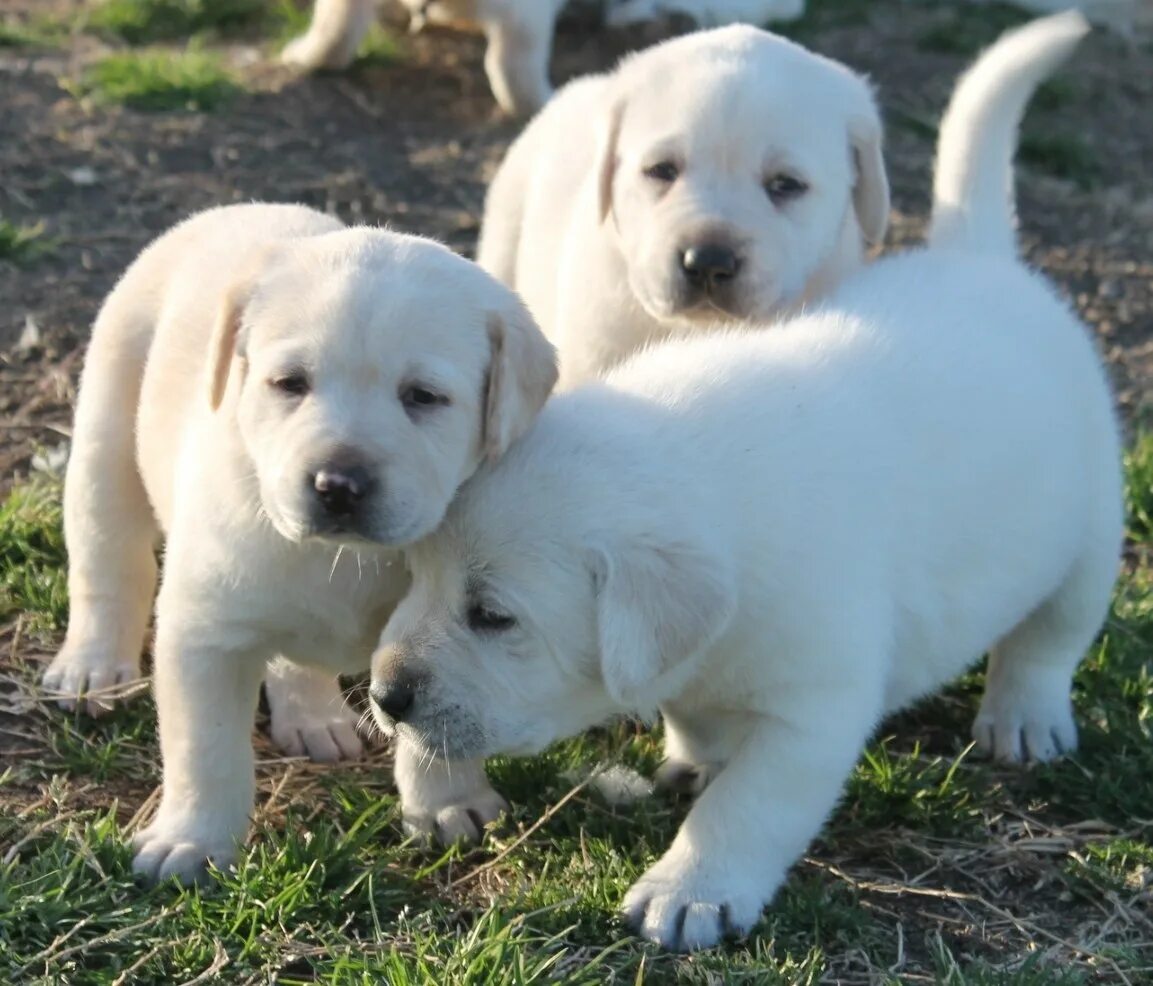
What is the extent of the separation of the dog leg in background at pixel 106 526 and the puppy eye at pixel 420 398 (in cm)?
142

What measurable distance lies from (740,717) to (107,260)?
4335mm

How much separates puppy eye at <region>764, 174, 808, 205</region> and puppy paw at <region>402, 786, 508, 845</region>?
1805 millimetres

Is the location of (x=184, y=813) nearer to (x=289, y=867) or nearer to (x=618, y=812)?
(x=289, y=867)

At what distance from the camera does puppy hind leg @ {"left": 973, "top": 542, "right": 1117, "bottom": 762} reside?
4750 millimetres

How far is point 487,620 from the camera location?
11.7 ft

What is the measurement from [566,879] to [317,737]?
93 cm

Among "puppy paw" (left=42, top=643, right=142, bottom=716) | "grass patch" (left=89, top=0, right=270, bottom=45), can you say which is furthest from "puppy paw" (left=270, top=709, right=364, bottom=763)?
"grass patch" (left=89, top=0, right=270, bottom=45)

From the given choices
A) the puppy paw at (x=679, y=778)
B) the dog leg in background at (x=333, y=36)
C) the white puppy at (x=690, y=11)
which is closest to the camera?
the puppy paw at (x=679, y=778)

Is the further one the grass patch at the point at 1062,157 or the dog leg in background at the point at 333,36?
the dog leg in background at the point at 333,36

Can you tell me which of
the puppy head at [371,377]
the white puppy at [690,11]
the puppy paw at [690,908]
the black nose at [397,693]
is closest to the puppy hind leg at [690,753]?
the puppy paw at [690,908]

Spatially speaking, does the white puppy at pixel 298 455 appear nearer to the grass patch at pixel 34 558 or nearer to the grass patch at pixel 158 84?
the grass patch at pixel 34 558

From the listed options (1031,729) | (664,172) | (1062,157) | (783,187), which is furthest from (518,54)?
(1031,729)

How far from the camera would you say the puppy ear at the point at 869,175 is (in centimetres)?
503

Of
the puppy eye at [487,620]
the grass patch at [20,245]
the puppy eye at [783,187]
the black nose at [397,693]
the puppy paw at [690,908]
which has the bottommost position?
the grass patch at [20,245]
